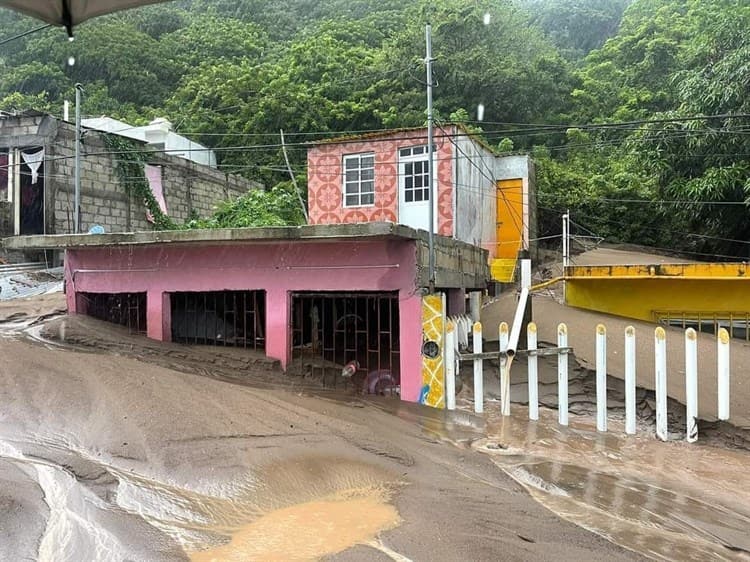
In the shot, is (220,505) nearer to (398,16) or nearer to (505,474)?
(505,474)

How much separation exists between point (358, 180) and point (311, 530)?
14672mm

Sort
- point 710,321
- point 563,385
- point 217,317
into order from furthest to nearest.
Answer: point 710,321 < point 217,317 < point 563,385

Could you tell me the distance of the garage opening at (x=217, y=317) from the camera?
30.4ft

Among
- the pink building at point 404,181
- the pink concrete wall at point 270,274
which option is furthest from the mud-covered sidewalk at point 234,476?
the pink building at point 404,181

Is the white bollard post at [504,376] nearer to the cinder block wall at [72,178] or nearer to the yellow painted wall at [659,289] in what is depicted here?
the yellow painted wall at [659,289]

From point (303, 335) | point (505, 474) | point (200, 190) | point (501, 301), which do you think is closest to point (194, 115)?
point (200, 190)

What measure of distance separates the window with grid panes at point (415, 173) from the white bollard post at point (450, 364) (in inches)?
370

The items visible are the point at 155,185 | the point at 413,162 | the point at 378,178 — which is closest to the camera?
the point at 413,162

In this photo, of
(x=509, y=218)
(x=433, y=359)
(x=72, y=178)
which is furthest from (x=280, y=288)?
(x=509, y=218)

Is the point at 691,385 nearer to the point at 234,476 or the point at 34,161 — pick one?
the point at 234,476

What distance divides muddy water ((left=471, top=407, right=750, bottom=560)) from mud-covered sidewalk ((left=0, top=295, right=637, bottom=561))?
1.23ft

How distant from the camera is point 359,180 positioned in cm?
1758

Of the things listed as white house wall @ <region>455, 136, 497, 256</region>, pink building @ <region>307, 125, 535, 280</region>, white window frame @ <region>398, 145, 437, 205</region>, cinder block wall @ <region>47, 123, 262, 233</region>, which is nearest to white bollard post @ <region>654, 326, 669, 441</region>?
pink building @ <region>307, 125, 535, 280</region>

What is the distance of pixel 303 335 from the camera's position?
917cm
